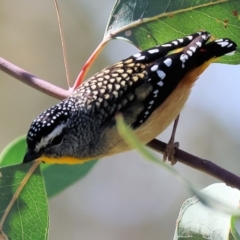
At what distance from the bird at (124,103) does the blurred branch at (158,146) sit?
59 millimetres

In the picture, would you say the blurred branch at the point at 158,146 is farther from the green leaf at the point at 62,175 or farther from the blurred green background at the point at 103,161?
the blurred green background at the point at 103,161

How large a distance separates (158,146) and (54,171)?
1.40 feet

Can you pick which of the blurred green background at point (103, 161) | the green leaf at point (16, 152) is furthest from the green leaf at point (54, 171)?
the blurred green background at point (103, 161)

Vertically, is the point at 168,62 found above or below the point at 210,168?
above

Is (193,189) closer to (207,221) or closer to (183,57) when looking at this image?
(207,221)

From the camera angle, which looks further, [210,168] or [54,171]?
[54,171]

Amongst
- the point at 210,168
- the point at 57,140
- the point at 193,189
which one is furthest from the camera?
the point at 57,140

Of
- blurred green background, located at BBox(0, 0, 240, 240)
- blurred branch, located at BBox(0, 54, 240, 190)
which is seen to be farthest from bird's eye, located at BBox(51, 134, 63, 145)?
blurred green background, located at BBox(0, 0, 240, 240)

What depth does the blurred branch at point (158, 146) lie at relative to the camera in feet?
3.87

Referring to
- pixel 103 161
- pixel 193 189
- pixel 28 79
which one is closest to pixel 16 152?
pixel 28 79

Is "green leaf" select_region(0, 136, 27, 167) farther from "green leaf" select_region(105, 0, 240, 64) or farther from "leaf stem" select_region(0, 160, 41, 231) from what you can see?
"green leaf" select_region(105, 0, 240, 64)

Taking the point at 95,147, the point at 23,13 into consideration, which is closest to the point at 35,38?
the point at 23,13

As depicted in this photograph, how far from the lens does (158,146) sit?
1.54 metres

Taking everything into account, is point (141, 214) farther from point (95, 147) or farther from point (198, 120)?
point (95, 147)
